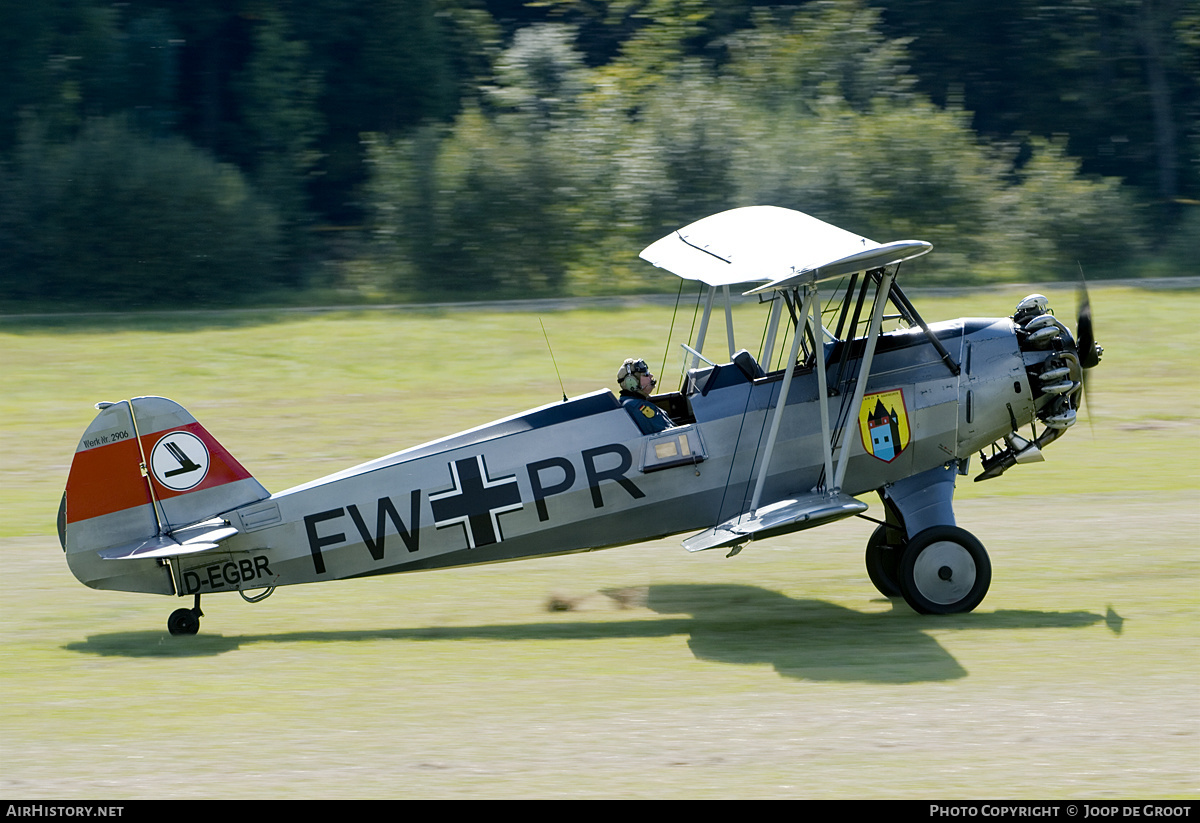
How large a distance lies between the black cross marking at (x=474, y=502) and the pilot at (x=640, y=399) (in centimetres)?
119

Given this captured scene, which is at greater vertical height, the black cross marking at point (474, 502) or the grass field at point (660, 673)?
the black cross marking at point (474, 502)

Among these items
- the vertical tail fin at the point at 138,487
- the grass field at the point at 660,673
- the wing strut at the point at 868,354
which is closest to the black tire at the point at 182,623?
the grass field at the point at 660,673

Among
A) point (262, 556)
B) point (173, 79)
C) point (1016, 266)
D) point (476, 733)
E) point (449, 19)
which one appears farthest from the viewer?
point (449, 19)

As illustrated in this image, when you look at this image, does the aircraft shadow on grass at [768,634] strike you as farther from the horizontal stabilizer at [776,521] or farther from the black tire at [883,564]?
the horizontal stabilizer at [776,521]

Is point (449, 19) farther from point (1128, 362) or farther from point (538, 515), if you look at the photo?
point (538, 515)

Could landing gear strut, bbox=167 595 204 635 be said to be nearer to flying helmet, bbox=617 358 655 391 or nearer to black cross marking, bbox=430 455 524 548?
black cross marking, bbox=430 455 524 548

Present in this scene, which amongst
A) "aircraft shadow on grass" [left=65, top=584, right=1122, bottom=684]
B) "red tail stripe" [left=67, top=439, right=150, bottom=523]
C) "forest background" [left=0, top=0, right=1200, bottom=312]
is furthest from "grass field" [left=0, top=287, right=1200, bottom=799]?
"forest background" [left=0, top=0, right=1200, bottom=312]

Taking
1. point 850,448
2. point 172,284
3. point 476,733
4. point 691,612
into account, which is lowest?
point 172,284

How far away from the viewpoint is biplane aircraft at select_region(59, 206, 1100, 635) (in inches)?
417

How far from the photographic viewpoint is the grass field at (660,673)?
766cm

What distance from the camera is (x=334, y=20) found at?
54906 millimetres

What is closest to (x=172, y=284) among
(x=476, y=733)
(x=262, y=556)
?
(x=262, y=556)

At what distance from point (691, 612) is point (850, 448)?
196 cm

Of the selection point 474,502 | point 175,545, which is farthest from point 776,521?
point 175,545
